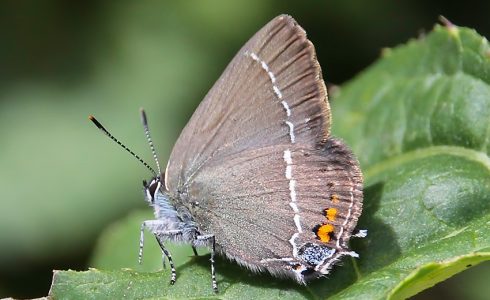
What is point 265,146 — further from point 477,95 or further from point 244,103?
point 477,95

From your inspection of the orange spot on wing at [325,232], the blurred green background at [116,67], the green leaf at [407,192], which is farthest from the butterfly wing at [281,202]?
the blurred green background at [116,67]

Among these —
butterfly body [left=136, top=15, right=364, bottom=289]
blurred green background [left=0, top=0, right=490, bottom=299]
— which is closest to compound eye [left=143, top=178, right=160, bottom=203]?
butterfly body [left=136, top=15, right=364, bottom=289]

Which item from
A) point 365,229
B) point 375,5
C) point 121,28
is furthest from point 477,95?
point 121,28

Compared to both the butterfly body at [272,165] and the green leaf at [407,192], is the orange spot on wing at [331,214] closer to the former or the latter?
the butterfly body at [272,165]

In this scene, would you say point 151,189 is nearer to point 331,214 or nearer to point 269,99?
point 269,99

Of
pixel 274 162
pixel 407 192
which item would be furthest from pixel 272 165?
pixel 407 192

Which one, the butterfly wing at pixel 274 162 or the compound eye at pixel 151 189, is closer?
the butterfly wing at pixel 274 162
